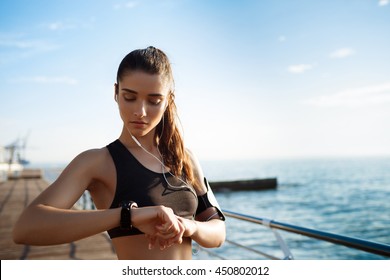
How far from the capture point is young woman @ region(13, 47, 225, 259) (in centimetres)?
103

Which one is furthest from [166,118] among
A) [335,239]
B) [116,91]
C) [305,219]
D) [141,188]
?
[305,219]

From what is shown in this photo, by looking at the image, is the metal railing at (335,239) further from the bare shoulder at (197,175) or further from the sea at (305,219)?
the bare shoulder at (197,175)

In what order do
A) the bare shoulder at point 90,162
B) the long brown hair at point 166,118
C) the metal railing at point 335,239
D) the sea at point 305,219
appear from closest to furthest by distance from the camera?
the bare shoulder at point 90,162
the long brown hair at point 166,118
the metal railing at point 335,239
the sea at point 305,219

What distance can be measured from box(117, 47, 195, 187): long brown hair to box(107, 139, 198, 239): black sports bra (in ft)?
0.24

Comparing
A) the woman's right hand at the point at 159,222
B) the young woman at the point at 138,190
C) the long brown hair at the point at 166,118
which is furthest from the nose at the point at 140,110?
the woman's right hand at the point at 159,222

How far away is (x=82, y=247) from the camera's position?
18.3 ft

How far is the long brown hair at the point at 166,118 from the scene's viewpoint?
1.25m

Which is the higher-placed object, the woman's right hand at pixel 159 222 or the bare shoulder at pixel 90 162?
the bare shoulder at pixel 90 162

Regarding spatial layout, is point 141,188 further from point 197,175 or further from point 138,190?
point 197,175

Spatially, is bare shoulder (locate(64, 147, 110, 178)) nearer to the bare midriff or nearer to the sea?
the bare midriff

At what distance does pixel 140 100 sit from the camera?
123 cm

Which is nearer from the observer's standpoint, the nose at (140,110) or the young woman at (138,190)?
the young woman at (138,190)
